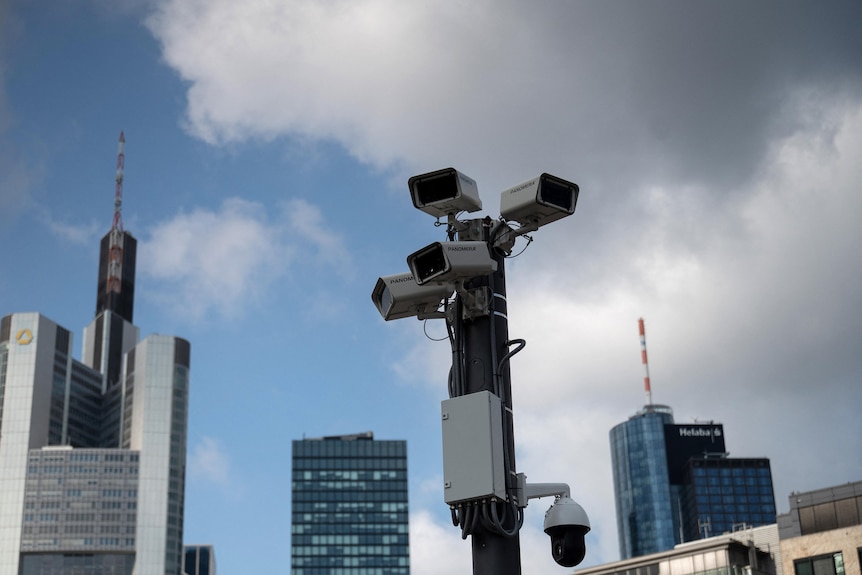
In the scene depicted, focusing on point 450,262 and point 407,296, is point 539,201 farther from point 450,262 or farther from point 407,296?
point 407,296

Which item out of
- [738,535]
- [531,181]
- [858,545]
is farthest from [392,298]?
[738,535]

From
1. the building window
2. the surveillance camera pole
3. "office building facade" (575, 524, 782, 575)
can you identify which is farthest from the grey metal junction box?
"office building facade" (575, 524, 782, 575)

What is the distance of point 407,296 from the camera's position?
9867 millimetres

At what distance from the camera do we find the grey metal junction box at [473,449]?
8961 mm

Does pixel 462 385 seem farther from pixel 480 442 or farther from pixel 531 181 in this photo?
pixel 531 181

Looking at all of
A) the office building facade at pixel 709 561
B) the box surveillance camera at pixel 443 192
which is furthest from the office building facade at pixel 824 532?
the box surveillance camera at pixel 443 192

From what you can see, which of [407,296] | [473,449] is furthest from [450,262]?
[473,449]

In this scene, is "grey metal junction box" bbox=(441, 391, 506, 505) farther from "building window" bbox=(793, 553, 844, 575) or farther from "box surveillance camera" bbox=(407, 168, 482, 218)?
"building window" bbox=(793, 553, 844, 575)

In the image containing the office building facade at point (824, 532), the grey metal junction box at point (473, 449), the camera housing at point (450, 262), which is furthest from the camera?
the office building facade at point (824, 532)

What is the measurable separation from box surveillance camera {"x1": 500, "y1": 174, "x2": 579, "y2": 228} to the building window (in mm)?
58644

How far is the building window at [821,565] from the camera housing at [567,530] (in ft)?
191

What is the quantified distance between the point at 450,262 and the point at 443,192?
93 centimetres

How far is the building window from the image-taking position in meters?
63.4

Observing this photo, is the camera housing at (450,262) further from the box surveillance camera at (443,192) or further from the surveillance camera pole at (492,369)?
the box surveillance camera at (443,192)
